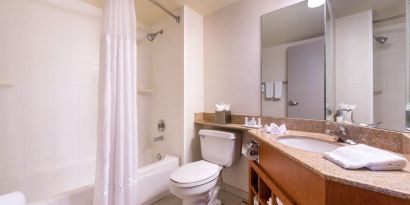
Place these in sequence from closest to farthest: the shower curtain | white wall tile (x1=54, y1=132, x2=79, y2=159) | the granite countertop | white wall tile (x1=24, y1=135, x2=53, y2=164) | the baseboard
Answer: the granite countertop
the shower curtain
white wall tile (x1=24, y1=135, x2=53, y2=164)
white wall tile (x1=54, y1=132, x2=79, y2=159)
the baseboard

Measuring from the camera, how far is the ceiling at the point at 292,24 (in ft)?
4.80

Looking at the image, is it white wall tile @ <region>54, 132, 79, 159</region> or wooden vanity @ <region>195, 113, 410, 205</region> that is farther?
white wall tile @ <region>54, 132, 79, 159</region>

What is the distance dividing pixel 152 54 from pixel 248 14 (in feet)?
4.45

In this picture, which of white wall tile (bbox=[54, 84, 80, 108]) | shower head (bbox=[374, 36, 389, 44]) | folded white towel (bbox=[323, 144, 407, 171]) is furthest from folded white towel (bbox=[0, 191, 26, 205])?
shower head (bbox=[374, 36, 389, 44])

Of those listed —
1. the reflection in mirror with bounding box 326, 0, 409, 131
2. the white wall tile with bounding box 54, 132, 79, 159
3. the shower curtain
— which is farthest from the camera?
the white wall tile with bounding box 54, 132, 79, 159

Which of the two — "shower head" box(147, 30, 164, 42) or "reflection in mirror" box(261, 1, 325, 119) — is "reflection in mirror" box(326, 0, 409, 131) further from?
"shower head" box(147, 30, 164, 42)

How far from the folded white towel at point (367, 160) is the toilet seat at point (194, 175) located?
40.3 inches

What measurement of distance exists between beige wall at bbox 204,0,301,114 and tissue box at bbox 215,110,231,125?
11 centimetres

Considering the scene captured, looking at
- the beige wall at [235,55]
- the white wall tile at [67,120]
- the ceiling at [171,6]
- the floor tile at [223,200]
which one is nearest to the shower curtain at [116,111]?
the floor tile at [223,200]

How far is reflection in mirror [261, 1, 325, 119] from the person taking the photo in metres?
1.45

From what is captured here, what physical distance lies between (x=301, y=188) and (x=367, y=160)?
0.27 m

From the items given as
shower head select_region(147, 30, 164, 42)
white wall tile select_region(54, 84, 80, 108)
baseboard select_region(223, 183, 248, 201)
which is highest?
shower head select_region(147, 30, 164, 42)

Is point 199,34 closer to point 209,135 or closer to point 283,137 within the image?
point 209,135

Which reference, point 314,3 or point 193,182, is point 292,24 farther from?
point 193,182
